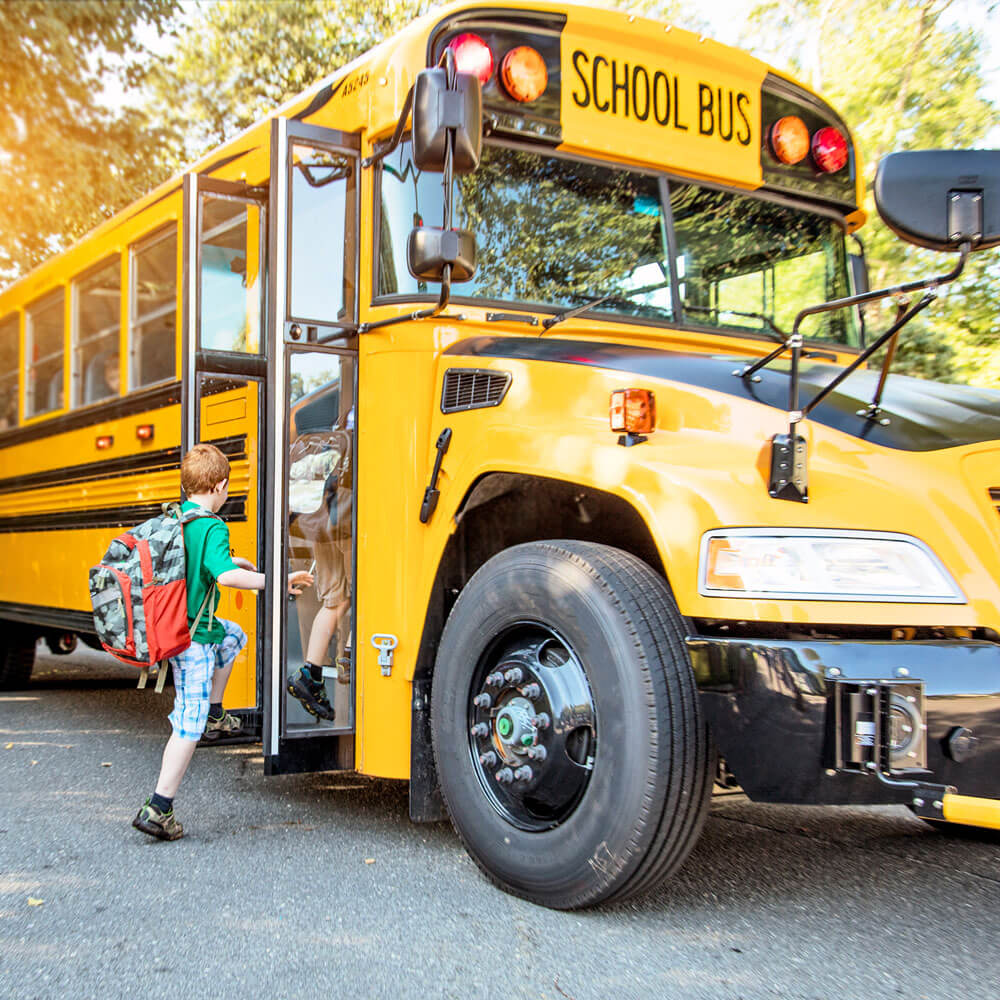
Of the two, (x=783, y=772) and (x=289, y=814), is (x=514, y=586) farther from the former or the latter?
(x=289, y=814)

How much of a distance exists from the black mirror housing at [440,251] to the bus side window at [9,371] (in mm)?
4555

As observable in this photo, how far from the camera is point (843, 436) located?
8.60 feet

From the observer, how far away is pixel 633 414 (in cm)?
277

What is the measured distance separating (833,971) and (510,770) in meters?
0.91

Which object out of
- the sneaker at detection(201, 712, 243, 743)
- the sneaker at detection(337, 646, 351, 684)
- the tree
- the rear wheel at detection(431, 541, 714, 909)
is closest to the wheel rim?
the rear wheel at detection(431, 541, 714, 909)

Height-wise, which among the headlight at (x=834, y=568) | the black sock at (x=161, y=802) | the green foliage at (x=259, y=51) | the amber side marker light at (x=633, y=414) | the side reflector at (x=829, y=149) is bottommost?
the black sock at (x=161, y=802)

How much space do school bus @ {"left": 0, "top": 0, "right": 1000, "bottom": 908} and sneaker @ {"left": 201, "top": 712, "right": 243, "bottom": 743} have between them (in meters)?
0.12

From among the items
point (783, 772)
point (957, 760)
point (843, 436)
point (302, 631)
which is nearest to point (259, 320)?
point (302, 631)

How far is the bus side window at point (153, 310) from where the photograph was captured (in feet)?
15.9

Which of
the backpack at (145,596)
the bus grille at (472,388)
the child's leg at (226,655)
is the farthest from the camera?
the child's leg at (226,655)

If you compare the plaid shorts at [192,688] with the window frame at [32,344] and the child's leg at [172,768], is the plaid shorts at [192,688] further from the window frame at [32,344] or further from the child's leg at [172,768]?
the window frame at [32,344]

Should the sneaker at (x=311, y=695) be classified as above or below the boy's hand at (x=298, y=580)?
below

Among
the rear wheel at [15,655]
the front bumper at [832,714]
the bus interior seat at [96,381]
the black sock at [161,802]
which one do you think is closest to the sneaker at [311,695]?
the black sock at [161,802]

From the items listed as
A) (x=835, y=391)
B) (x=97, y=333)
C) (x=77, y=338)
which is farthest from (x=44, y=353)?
(x=835, y=391)
